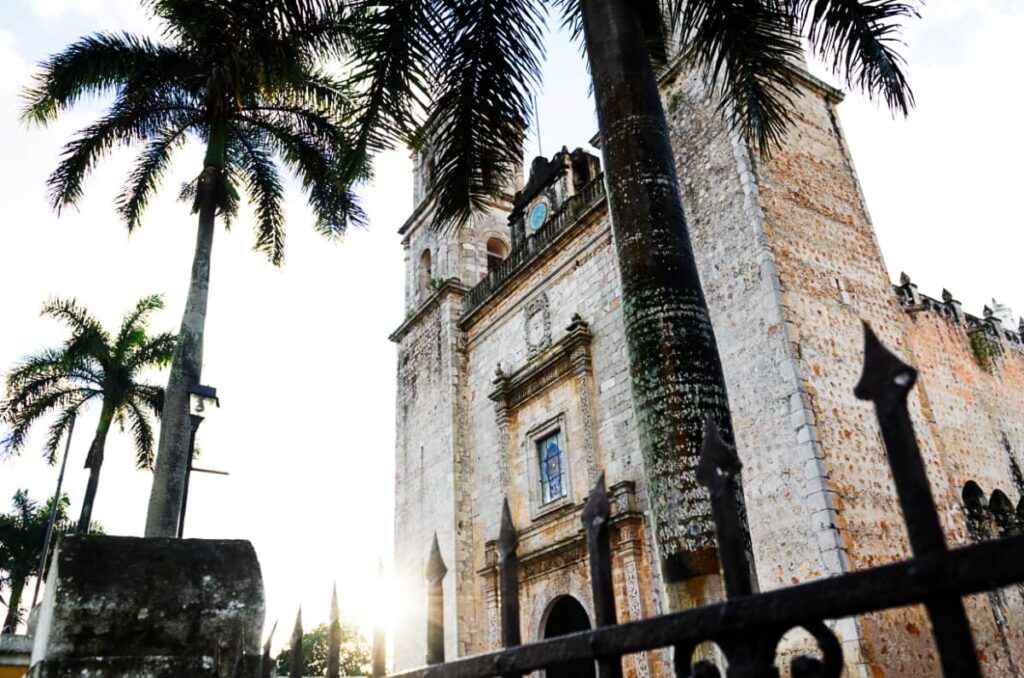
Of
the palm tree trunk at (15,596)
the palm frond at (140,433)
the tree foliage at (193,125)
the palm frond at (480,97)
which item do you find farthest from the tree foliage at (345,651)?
the palm frond at (480,97)

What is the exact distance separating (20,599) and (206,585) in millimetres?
32778

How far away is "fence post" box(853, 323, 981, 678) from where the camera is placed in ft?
4.18

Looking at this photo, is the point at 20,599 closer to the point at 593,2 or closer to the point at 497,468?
the point at 497,468

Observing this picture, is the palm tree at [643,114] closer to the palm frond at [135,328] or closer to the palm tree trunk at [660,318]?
the palm tree trunk at [660,318]

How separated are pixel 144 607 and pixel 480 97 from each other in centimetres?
393

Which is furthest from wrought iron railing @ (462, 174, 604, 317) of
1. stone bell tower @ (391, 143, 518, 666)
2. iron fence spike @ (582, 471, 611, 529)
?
iron fence spike @ (582, 471, 611, 529)

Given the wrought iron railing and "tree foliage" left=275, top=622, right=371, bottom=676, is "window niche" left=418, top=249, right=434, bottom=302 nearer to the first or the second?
the wrought iron railing

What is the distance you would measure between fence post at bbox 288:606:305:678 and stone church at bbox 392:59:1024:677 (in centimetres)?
386

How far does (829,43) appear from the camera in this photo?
4918mm

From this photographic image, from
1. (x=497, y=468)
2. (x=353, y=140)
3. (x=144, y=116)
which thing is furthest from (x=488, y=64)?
(x=497, y=468)

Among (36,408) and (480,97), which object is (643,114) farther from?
(36,408)

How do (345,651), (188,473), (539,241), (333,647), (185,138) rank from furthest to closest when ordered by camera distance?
(345,651) → (539,241) → (185,138) → (188,473) → (333,647)

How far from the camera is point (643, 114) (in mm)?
4059

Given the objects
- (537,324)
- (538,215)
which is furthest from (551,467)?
(538,215)
